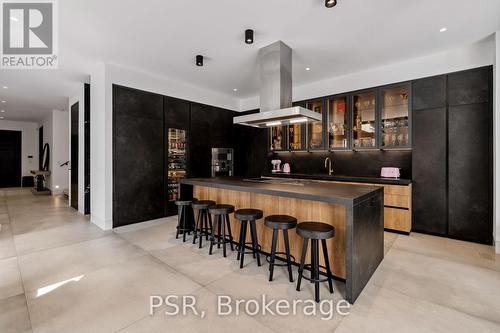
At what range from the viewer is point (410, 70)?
14.0 ft

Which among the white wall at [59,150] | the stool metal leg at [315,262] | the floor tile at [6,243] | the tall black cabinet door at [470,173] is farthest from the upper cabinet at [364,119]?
the white wall at [59,150]

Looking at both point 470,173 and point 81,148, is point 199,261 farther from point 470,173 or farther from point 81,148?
point 81,148

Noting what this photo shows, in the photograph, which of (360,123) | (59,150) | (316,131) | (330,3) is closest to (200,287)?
(330,3)

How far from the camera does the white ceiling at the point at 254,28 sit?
109 inches

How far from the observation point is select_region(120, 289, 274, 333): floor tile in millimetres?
1848

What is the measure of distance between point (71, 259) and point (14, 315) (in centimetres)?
117

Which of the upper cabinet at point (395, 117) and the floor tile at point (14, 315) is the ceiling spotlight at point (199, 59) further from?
the floor tile at point (14, 315)

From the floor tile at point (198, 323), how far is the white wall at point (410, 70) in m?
4.65

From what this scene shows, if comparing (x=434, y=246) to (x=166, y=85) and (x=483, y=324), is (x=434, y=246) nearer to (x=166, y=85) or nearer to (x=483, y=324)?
(x=483, y=324)

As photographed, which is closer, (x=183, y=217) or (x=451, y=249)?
(x=451, y=249)

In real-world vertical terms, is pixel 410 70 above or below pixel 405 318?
above

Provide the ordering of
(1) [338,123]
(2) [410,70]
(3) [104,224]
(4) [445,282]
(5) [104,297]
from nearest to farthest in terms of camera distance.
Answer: (5) [104,297] → (4) [445,282] → (2) [410,70] → (3) [104,224] → (1) [338,123]

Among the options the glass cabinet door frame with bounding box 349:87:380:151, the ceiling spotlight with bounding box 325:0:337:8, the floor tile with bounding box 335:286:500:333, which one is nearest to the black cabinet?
the glass cabinet door frame with bounding box 349:87:380:151

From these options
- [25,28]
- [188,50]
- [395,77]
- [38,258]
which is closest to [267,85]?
[188,50]
